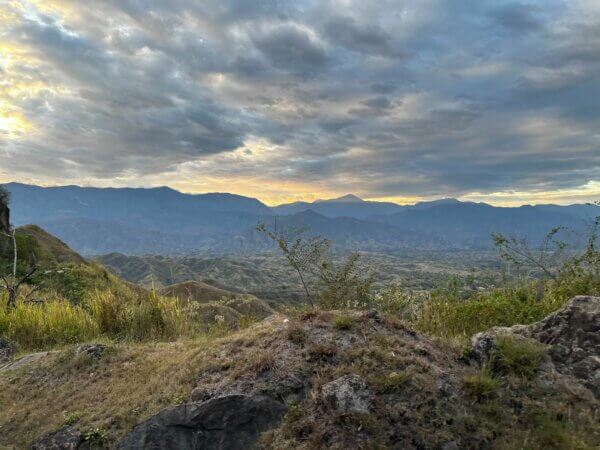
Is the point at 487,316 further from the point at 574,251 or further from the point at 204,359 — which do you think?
the point at 204,359

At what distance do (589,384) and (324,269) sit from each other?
18.8 ft

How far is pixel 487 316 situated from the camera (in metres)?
8.06

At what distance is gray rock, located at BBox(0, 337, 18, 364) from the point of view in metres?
9.15

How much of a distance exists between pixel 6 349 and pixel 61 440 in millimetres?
5607

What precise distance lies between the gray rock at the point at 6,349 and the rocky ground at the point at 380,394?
362 cm

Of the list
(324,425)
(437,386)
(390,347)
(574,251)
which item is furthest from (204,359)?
(574,251)

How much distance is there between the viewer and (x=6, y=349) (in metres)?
9.50

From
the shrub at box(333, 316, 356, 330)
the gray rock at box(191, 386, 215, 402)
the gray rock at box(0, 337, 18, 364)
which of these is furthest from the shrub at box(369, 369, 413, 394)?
the gray rock at box(0, 337, 18, 364)

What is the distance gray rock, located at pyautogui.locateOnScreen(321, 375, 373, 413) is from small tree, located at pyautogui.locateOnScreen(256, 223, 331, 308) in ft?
13.9

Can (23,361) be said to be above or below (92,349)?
below

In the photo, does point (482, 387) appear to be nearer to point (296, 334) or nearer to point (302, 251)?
point (296, 334)

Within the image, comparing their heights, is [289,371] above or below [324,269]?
below

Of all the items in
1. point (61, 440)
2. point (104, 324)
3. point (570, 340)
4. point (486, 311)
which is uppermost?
point (570, 340)

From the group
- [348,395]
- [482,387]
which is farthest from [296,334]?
[482,387]
